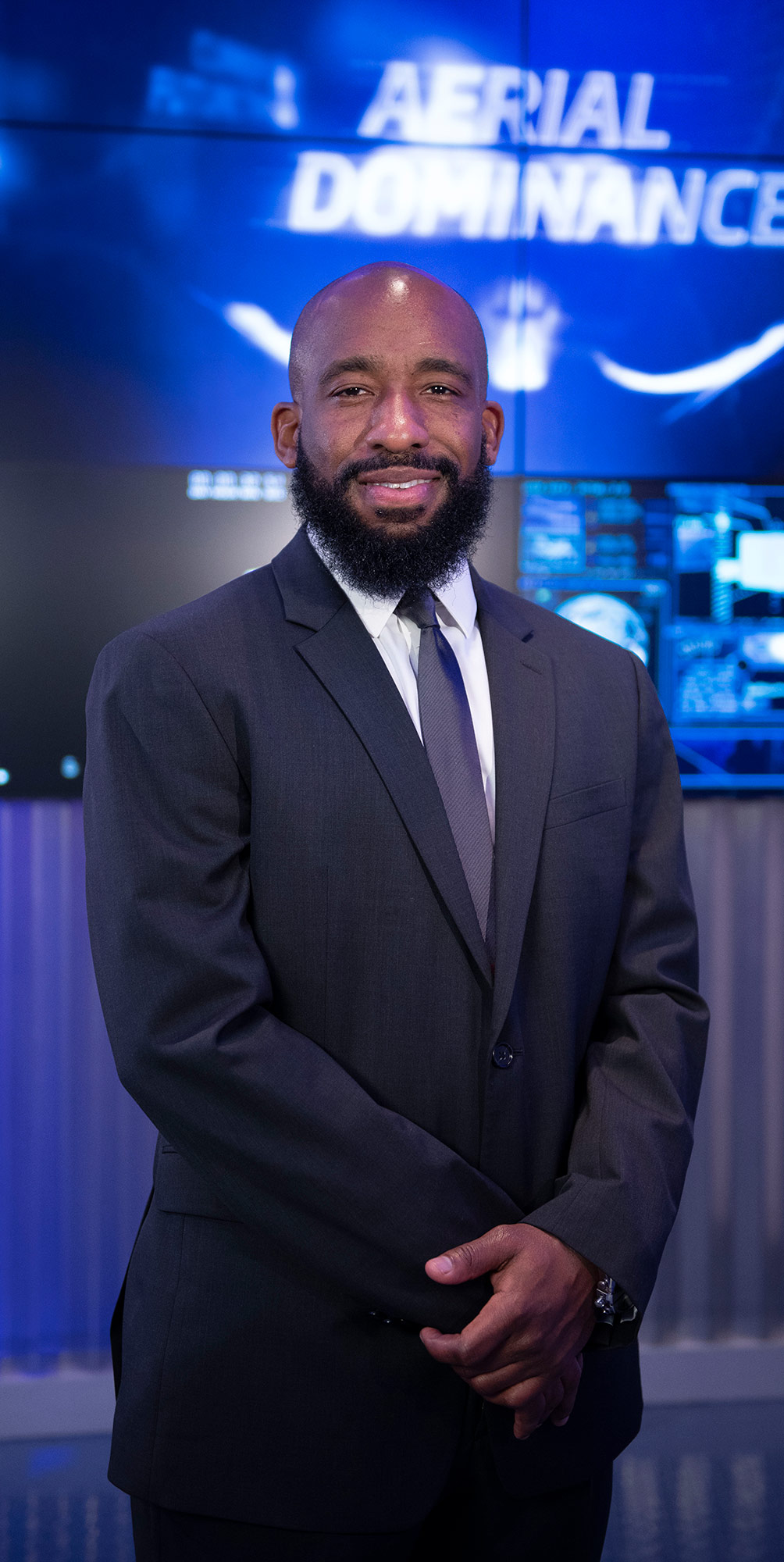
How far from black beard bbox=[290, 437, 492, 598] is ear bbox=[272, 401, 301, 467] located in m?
0.08

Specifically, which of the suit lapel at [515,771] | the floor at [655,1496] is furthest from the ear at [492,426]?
the floor at [655,1496]

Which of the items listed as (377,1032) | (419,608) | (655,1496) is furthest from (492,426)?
(655,1496)

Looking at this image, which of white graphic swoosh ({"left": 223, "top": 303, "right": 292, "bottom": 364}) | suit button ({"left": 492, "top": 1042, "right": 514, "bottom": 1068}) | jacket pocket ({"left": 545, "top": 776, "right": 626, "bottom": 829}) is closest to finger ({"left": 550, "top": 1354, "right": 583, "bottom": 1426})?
suit button ({"left": 492, "top": 1042, "right": 514, "bottom": 1068})

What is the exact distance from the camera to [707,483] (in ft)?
8.45

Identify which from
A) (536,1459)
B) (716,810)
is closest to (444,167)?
(716,810)

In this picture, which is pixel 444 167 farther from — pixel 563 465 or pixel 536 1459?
pixel 536 1459

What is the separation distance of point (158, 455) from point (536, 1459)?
2042 millimetres

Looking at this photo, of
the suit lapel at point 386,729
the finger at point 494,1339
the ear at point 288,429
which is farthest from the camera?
the ear at point 288,429

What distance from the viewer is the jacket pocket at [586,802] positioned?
4.02ft

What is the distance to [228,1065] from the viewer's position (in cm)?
103

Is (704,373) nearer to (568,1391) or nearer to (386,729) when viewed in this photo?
(386,729)

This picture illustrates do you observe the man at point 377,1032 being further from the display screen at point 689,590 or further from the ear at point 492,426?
the display screen at point 689,590

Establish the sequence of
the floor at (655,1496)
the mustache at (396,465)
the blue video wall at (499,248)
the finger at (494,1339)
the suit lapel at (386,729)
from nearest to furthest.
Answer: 1. the finger at (494,1339)
2. the suit lapel at (386,729)
3. the mustache at (396,465)
4. the floor at (655,1496)
5. the blue video wall at (499,248)

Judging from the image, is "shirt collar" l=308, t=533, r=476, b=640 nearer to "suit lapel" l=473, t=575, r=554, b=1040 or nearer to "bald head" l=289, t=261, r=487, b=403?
"suit lapel" l=473, t=575, r=554, b=1040
